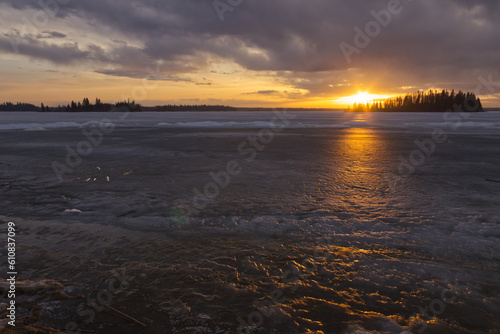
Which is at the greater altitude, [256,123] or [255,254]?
[256,123]

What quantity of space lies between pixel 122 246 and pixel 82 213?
1829mm

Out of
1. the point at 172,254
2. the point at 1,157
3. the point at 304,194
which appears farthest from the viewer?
the point at 1,157

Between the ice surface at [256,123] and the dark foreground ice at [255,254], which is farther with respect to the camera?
the ice surface at [256,123]

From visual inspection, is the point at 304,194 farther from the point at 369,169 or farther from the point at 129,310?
the point at 129,310

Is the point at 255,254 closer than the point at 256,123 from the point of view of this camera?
Yes

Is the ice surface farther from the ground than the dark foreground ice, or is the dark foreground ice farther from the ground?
the ice surface

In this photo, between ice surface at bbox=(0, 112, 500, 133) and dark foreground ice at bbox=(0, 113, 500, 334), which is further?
ice surface at bbox=(0, 112, 500, 133)

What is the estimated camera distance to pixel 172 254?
394cm

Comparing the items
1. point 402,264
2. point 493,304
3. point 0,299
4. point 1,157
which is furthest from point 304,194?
point 1,157

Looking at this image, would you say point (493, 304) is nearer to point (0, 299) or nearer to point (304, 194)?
point (304, 194)

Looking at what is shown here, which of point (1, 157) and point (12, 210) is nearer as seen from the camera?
point (12, 210)

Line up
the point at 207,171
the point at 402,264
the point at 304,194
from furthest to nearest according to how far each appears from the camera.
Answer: the point at 207,171 < the point at 304,194 < the point at 402,264

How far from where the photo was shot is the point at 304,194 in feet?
22.1

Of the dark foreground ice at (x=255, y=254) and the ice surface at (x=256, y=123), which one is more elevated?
the ice surface at (x=256, y=123)
